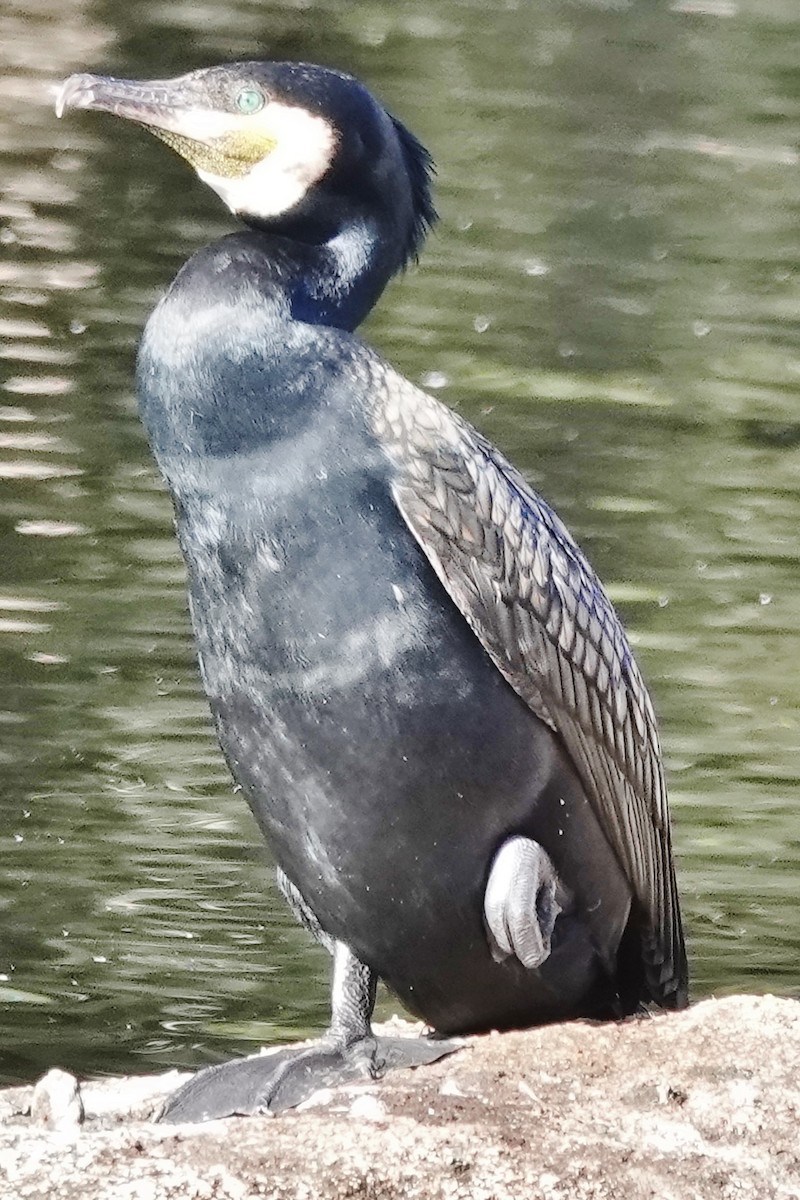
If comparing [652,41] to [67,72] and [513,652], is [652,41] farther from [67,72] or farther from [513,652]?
[513,652]

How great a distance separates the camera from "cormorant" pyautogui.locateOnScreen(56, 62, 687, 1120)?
16.5 feet

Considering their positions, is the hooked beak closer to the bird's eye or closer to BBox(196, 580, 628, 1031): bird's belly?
the bird's eye

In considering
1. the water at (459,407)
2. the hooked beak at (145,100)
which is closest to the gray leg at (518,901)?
the hooked beak at (145,100)

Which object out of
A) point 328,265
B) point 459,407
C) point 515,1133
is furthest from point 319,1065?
point 459,407

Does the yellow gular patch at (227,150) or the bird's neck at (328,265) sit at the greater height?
the yellow gular patch at (227,150)

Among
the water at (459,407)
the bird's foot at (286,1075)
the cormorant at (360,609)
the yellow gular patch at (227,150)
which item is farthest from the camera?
the water at (459,407)

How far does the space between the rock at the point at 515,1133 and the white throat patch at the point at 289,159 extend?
5.50ft

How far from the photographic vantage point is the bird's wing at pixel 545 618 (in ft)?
16.8

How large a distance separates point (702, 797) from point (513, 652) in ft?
11.2

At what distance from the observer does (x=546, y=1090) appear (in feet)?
16.5

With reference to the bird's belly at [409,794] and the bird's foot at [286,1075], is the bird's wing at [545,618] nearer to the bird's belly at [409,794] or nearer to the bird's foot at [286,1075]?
the bird's belly at [409,794]

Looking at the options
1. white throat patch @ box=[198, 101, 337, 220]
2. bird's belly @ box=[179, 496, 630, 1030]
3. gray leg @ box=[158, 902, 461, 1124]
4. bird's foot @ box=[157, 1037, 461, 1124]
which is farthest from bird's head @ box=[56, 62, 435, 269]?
bird's foot @ box=[157, 1037, 461, 1124]

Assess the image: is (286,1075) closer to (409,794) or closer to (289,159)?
(409,794)

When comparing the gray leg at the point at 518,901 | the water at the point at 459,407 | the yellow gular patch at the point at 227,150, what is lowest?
the water at the point at 459,407
